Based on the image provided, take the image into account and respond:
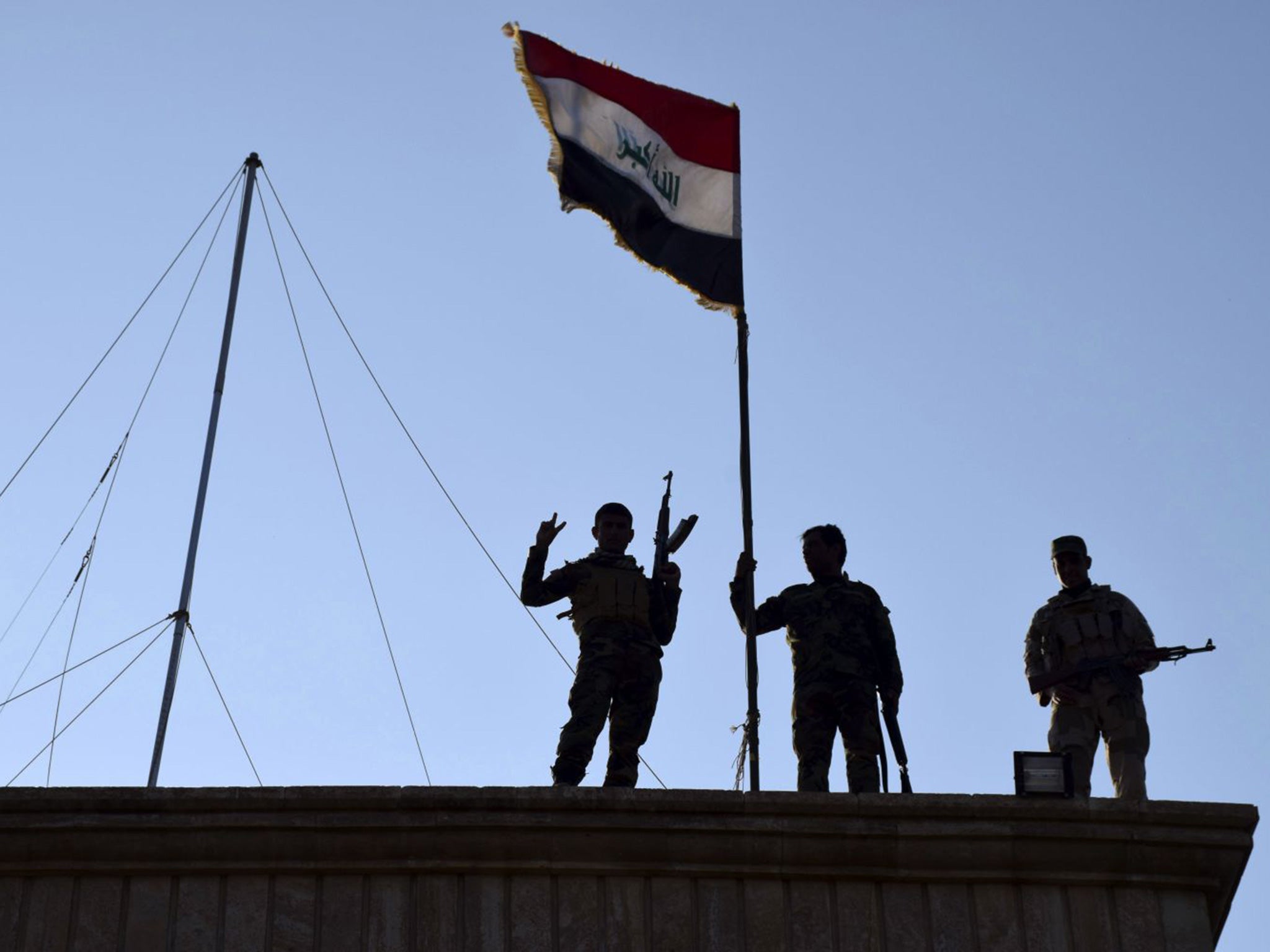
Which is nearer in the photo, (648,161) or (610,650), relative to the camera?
(610,650)

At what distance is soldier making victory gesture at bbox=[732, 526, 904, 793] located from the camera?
12.1 m

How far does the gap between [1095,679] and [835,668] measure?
59.4 inches

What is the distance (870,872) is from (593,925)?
1340 millimetres

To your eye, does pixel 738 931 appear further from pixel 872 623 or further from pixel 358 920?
pixel 872 623

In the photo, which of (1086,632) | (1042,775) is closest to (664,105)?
(1086,632)

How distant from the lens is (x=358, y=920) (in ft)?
34.0

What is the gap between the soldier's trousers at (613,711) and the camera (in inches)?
477

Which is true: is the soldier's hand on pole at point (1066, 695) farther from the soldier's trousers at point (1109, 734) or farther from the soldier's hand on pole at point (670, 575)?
the soldier's hand on pole at point (670, 575)

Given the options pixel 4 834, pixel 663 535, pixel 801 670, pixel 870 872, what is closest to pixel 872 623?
pixel 801 670

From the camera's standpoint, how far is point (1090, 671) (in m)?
12.5

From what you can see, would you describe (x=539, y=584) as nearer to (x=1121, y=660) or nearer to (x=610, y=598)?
(x=610, y=598)

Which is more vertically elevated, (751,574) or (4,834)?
(751,574)

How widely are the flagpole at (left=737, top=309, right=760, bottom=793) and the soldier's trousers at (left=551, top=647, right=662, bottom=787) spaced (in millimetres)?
534

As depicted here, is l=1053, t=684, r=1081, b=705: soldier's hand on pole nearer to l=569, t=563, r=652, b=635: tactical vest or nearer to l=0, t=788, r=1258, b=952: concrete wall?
l=0, t=788, r=1258, b=952: concrete wall
